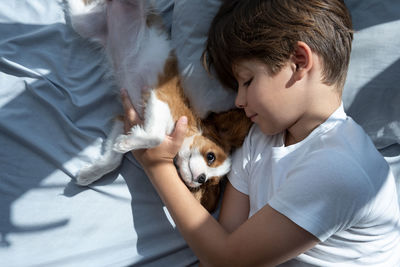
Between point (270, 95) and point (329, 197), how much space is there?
42 centimetres

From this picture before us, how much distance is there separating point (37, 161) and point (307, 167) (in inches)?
44.9

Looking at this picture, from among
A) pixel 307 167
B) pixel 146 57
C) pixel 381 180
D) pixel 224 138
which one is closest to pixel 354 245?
pixel 381 180

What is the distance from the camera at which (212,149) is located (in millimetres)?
1739

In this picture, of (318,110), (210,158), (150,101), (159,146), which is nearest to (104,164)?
(159,146)

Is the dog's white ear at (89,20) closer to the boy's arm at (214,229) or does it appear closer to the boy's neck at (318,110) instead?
the boy's arm at (214,229)

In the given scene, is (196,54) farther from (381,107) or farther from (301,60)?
(381,107)

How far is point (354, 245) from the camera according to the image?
1352mm

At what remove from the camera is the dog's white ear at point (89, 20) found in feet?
6.18

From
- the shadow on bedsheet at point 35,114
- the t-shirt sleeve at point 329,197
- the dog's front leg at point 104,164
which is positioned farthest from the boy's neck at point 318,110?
the shadow on bedsheet at point 35,114

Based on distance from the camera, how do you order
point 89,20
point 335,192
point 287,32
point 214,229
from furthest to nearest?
point 89,20 < point 214,229 < point 287,32 < point 335,192

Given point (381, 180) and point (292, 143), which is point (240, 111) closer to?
point (292, 143)

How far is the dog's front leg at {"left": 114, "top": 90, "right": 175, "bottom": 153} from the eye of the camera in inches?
63.1

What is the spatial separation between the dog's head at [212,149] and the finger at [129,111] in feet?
0.85

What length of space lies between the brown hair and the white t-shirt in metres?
0.23
